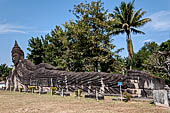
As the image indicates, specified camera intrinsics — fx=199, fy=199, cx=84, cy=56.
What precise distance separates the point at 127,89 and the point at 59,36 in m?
23.2

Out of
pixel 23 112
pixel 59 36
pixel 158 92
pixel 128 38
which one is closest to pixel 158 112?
pixel 158 92

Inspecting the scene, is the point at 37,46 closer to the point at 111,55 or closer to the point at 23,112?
the point at 111,55

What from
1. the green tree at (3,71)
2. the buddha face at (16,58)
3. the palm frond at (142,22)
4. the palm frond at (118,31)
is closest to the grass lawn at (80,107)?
the palm frond at (118,31)

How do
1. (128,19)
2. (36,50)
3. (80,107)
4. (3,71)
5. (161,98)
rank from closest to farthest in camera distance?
1. (80,107)
2. (161,98)
3. (128,19)
4. (36,50)
5. (3,71)

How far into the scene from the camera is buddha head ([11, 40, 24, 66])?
30.0 metres

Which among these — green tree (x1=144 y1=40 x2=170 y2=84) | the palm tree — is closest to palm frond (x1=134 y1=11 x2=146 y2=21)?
the palm tree

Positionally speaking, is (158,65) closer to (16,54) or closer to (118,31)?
(118,31)

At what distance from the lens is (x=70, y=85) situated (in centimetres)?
2323

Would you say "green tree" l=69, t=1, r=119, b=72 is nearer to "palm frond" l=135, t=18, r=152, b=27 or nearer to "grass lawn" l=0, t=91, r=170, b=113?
"palm frond" l=135, t=18, r=152, b=27

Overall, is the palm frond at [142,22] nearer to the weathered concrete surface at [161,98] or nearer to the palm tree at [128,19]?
the palm tree at [128,19]

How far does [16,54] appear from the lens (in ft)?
98.8

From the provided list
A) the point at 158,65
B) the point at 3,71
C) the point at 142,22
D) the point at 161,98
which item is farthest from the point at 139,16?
the point at 3,71

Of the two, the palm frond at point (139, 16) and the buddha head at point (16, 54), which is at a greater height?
the palm frond at point (139, 16)

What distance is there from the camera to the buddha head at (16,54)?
3000 centimetres
